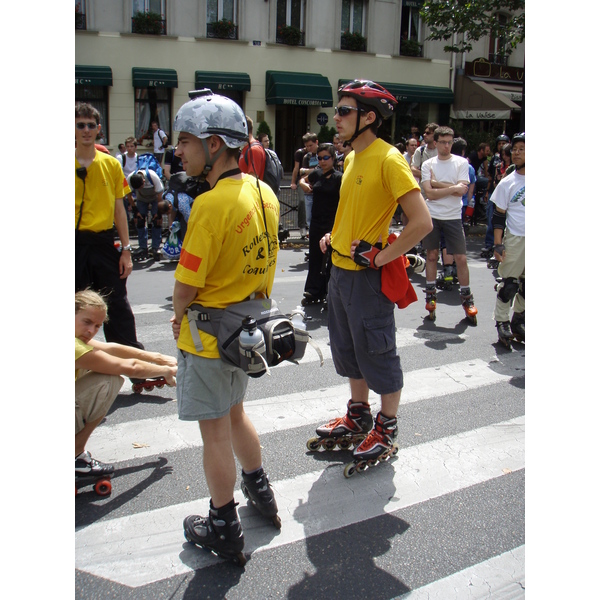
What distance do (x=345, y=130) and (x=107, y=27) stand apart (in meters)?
20.0

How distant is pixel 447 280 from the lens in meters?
8.73

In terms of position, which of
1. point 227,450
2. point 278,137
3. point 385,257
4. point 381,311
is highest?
point 278,137

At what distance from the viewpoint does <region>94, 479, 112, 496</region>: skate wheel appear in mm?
3438

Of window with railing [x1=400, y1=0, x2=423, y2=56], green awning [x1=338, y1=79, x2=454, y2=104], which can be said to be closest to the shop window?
green awning [x1=338, y1=79, x2=454, y2=104]

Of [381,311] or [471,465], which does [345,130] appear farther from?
[471,465]

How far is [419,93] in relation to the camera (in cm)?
2575

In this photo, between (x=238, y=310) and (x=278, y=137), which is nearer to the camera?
(x=238, y=310)

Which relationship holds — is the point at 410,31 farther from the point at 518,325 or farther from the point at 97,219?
the point at 97,219

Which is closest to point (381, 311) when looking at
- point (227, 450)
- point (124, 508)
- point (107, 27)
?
point (227, 450)

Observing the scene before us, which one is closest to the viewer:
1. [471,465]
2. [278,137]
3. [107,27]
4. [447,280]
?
[471,465]

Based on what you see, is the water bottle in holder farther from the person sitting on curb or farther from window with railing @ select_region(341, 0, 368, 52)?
window with railing @ select_region(341, 0, 368, 52)

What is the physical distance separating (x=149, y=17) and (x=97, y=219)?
19.2m

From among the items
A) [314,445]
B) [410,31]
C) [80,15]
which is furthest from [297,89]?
[314,445]

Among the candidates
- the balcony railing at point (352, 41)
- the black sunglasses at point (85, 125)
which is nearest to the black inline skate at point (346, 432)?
the black sunglasses at point (85, 125)
